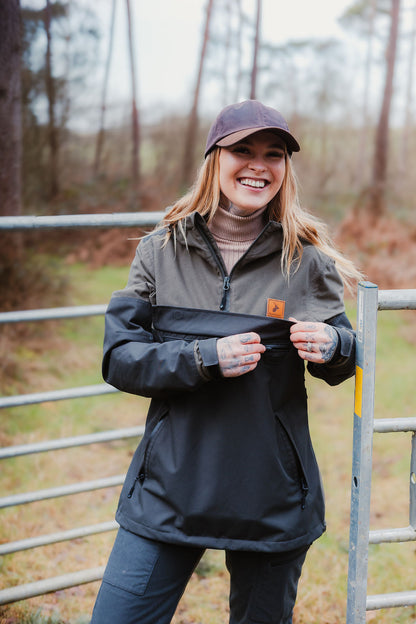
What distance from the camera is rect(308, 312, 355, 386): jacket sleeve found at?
155 centimetres

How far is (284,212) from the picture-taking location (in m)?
1.68

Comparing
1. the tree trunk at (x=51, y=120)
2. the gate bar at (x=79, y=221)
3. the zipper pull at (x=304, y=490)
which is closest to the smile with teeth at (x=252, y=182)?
the gate bar at (x=79, y=221)

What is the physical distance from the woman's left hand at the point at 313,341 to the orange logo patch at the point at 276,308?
79mm

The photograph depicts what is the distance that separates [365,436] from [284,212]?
683 millimetres

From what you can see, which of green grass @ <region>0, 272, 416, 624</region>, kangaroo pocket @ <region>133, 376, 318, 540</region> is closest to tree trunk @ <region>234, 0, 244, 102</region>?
green grass @ <region>0, 272, 416, 624</region>

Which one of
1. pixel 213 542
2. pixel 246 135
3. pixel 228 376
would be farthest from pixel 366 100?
pixel 213 542

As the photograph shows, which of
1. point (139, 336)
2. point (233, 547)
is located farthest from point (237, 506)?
point (139, 336)

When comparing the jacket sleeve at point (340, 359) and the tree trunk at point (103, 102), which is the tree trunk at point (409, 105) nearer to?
the tree trunk at point (103, 102)

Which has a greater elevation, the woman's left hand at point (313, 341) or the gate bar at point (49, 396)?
the woman's left hand at point (313, 341)

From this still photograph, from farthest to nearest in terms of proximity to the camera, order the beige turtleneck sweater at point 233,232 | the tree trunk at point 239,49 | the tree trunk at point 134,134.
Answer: the tree trunk at point 239,49 < the tree trunk at point 134,134 < the beige turtleneck sweater at point 233,232

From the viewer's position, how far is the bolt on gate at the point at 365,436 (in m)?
1.55

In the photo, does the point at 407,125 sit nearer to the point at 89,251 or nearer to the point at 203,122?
the point at 203,122

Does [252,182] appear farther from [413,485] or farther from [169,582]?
[169,582]

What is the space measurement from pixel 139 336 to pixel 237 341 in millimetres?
286
